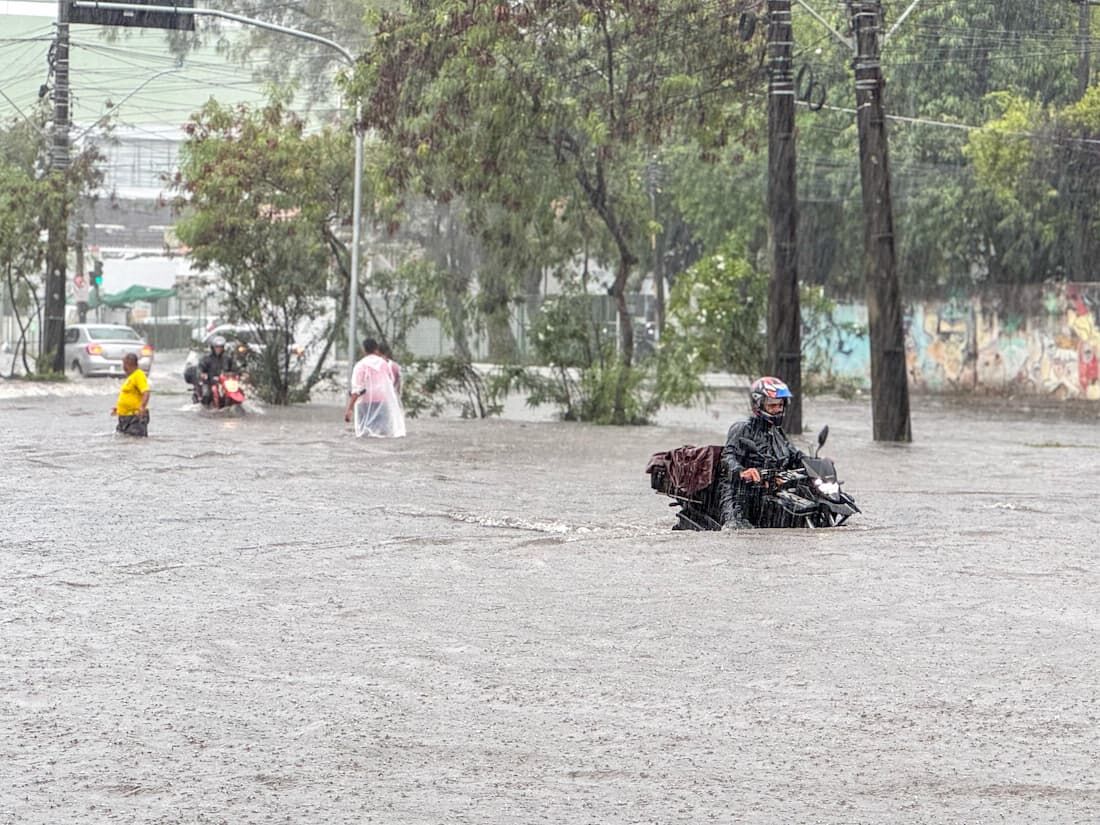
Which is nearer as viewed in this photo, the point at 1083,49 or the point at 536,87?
the point at 536,87

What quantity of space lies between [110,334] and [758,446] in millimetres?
39867

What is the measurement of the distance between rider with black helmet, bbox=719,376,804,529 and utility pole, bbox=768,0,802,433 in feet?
39.9

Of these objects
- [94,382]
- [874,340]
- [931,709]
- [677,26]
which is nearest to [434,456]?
[874,340]

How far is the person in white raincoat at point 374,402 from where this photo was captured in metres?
27.7

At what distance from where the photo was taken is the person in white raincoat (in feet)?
90.8

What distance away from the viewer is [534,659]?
9602 mm

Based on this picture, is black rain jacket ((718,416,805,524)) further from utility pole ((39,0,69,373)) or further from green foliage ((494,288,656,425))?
utility pole ((39,0,69,373))

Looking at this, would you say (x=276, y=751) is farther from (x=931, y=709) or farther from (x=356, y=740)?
(x=931, y=709)

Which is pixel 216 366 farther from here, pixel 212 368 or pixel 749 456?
pixel 749 456

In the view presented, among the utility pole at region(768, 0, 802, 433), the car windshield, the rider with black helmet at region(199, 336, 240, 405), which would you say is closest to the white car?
the car windshield

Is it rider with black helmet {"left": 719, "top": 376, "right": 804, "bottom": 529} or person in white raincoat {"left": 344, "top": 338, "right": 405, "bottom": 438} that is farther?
person in white raincoat {"left": 344, "top": 338, "right": 405, "bottom": 438}

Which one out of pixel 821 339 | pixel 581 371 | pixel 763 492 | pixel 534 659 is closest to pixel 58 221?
pixel 821 339

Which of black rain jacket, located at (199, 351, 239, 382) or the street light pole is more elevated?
the street light pole

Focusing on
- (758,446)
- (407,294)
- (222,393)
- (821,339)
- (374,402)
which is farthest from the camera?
(821,339)
